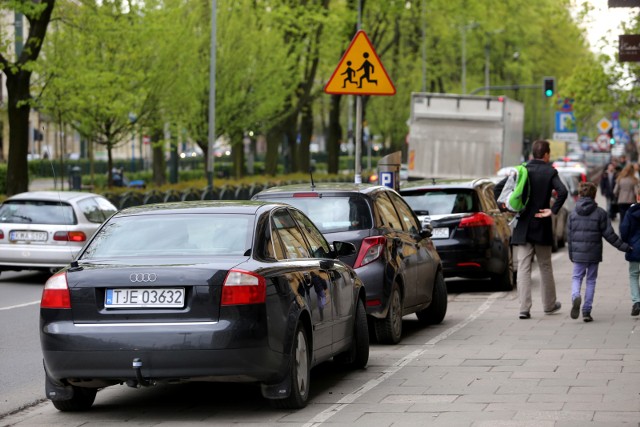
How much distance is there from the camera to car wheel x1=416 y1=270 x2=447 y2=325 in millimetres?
14422

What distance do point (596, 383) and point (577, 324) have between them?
440 centimetres

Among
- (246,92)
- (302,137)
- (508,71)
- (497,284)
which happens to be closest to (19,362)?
(497,284)

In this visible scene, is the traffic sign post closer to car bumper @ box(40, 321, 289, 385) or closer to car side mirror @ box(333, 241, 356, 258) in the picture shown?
car side mirror @ box(333, 241, 356, 258)

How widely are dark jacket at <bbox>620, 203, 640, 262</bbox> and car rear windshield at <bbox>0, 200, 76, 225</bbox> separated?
9.30 m

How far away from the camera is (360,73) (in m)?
18.3

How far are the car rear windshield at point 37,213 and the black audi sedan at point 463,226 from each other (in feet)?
17.9

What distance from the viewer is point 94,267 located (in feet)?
28.2

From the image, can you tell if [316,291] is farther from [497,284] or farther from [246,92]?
[246,92]

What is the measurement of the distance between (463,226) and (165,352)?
10.4 meters

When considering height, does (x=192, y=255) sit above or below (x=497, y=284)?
above

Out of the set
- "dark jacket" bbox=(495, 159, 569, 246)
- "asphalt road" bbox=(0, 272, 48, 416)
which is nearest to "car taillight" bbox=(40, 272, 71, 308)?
"asphalt road" bbox=(0, 272, 48, 416)

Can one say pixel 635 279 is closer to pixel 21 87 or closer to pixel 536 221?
pixel 536 221

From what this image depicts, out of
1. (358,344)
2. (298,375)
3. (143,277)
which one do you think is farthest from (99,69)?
(143,277)

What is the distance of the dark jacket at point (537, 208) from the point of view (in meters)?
14.6
